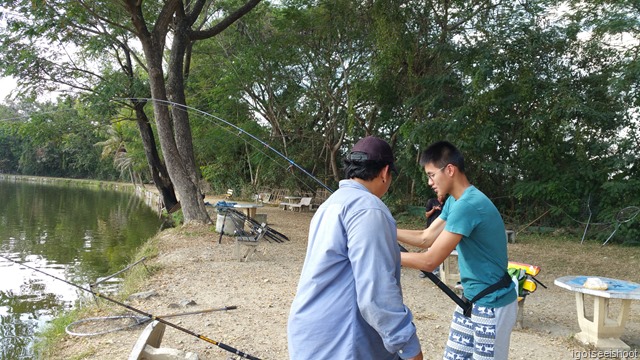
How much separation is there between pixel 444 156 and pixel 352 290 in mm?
1218

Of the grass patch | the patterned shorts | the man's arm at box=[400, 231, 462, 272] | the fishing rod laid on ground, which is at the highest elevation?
the man's arm at box=[400, 231, 462, 272]

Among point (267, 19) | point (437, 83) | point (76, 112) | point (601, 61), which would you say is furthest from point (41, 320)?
point (267, 19)

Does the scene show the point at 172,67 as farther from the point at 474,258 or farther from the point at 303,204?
the point at 474,258

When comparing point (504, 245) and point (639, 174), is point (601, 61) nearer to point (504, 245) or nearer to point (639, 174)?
point (639, 174)

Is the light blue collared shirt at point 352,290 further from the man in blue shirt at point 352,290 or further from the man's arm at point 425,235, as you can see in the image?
the man's arm at point 425,235

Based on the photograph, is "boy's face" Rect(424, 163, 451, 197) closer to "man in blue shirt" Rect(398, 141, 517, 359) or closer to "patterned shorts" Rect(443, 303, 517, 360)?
"man in blue shirt" Rect(398, 141, 517, 359)

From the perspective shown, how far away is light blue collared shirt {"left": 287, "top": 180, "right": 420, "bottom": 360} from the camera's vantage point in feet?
5.68

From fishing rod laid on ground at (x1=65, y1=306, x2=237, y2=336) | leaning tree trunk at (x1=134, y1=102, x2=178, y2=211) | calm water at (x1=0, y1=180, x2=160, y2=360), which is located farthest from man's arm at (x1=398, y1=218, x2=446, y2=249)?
leaning tree trunk at (x1=134, y1=102, x2=178, y2=211)

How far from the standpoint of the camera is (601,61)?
1336cm

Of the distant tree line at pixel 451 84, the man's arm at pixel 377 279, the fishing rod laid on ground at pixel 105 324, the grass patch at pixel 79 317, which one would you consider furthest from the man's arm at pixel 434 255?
the distant tree line at pixel 451 84

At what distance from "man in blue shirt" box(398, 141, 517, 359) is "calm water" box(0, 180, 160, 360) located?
5380 mm

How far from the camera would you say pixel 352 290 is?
1809mm

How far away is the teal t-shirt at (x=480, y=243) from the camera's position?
2584mm

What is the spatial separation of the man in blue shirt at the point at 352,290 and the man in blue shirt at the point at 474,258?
77cm
